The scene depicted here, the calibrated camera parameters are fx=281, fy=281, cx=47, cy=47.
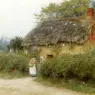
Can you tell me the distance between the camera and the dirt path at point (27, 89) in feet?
47.4

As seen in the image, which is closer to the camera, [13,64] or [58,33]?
[13,64]

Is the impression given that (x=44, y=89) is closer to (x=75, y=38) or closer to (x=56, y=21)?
(x=75, y=38)

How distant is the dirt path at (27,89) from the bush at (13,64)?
267cm

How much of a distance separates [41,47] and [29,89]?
13095 millimetres

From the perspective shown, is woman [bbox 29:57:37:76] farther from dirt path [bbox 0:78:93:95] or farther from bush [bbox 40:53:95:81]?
bush [bbox 40:53:95:81]

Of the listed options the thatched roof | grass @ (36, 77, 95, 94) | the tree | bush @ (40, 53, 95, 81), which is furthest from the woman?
the tree

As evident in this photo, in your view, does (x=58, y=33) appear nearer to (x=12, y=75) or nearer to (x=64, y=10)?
(x=12, y=75)

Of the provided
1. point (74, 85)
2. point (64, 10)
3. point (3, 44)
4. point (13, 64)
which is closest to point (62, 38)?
point (13, 64)

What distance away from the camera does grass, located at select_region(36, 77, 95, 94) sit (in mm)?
14711

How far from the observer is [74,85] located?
15.5m

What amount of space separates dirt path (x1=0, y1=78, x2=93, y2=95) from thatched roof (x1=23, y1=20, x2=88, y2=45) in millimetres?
9415

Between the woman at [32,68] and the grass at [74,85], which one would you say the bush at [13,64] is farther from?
the grass at [74,85]

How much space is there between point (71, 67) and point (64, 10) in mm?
31333

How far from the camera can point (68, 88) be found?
15344mm
